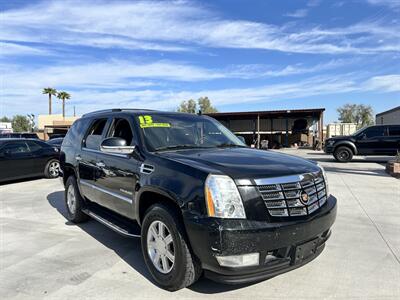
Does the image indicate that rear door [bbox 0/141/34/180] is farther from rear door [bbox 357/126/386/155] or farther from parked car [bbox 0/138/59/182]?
rear door [bbox 357/126/386/155]

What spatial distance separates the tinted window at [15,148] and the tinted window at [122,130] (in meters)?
7.46

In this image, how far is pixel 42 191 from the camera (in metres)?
9.53

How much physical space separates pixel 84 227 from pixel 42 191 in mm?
4358

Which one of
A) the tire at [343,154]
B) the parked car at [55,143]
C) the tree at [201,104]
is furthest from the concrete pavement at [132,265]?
the tree at [201,104]

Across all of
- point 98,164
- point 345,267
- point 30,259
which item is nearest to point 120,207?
point 98,164

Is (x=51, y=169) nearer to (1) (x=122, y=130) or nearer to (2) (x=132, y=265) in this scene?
(1) (x=122, y=130)

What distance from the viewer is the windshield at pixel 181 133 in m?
4.23

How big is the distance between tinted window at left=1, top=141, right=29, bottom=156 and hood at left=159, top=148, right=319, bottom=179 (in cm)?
885

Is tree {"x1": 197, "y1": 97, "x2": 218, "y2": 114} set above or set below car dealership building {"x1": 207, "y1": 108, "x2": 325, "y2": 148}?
above

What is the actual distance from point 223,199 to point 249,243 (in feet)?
1.38

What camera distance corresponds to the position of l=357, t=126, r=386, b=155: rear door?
16.6m

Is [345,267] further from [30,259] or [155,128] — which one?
[30,259]

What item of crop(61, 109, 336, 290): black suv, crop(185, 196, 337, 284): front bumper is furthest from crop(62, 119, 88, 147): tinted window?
crop(185, 196, 337, 284): front bumper

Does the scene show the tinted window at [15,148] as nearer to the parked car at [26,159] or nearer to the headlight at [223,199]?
the parked car at [26,159]
